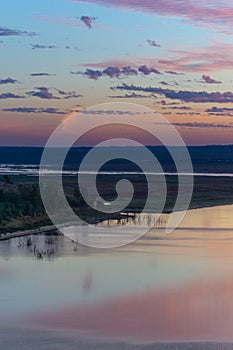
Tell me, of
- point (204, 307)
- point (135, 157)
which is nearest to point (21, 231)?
point (204, 307)

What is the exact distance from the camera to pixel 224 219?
120ft

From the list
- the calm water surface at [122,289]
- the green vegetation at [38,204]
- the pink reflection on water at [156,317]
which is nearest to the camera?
the pink reflection on water at [156,317]

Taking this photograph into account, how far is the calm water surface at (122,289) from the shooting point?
576 inches

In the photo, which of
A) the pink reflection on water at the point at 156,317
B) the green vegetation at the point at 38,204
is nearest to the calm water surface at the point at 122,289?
the pink reflection on water at the point at 156,317

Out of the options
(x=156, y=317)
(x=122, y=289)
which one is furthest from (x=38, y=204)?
(x=156, y=317)

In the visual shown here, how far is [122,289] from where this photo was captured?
18.3 meters

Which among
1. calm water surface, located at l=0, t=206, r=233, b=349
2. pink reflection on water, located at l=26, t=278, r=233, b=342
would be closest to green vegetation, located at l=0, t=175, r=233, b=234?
calm water surface, located at l=0, t=206, r=233, b=349

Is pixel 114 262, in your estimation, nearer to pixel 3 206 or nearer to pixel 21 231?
pixel 21 231

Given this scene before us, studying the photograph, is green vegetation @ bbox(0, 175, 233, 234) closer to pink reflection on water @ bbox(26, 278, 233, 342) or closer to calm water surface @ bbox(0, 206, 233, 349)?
calm water surface @ bbox(0, 206, 233, 349)

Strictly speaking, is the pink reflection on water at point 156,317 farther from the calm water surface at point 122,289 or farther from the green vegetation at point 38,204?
the green vegetation at point 38,204

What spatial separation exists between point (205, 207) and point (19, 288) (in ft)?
91.6

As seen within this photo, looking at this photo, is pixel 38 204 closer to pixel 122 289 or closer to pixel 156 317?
pixel 122 289

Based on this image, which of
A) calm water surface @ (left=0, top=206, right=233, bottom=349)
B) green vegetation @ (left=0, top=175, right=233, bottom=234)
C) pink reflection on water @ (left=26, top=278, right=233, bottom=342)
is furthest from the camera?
green vegetation @ (left=0, top=175, right=233, bottom=234)

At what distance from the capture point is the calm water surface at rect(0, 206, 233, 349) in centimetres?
1464
